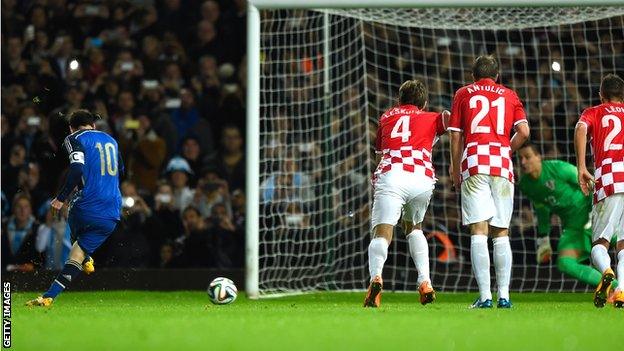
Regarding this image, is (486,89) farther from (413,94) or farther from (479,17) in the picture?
(479,17)

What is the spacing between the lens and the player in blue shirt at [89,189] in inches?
380

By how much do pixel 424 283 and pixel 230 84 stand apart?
725cm

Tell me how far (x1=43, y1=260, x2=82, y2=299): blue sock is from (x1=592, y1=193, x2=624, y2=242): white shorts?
3972 mm

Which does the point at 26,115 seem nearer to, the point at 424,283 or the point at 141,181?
the point at 141,181

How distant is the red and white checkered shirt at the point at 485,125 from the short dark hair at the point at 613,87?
869 millimetres

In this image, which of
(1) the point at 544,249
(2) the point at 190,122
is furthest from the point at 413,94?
(2) the point at 190,122

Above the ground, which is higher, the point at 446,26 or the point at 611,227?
the point at 446,26

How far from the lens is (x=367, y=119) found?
13.0 metres

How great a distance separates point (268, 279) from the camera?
12.9 meters

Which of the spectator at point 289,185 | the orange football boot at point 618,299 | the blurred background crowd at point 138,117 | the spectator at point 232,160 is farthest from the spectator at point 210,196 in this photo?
the orange football boot at point 618,299

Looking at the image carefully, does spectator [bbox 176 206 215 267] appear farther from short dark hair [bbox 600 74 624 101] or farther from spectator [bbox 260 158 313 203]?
short dark hair [bbox 600 74 624 101]

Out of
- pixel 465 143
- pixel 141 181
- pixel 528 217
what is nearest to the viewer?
pixel 465 143

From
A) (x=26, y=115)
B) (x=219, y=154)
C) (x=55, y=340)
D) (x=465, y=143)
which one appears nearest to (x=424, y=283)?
(x=465, y=143)

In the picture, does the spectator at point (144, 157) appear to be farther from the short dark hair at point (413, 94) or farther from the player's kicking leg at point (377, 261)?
the player's kicking leg at point (377, 261)
